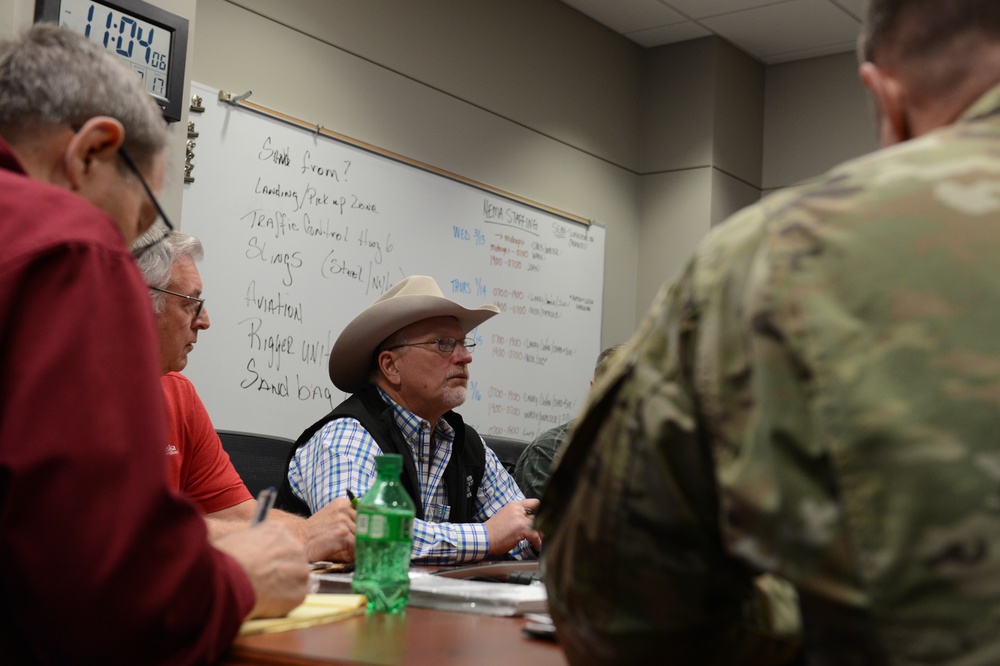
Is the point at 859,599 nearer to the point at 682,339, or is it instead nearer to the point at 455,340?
the point at 682,339

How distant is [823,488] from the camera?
61 centimetres

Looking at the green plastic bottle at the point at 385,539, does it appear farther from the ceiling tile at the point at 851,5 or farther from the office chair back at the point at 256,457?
the ceiling tile at the point at 851,5

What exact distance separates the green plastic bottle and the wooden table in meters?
0.07

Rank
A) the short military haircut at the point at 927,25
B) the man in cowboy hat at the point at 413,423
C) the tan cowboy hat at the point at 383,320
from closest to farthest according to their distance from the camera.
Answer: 1. the short military haircut at the point at 927,25
2. the man in cowboy hat at the point at 413,423
3. the tan cowboy hat at the point at 383,320

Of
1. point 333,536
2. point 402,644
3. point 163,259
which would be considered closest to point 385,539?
point 402,644

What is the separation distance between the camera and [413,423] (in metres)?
2.67

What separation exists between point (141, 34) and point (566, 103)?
2.69 m

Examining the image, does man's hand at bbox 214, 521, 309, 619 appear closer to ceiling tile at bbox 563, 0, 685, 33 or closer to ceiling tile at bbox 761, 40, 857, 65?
ceiling tile at bbox 563, 0, 685, 33

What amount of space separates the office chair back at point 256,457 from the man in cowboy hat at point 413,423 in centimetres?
24

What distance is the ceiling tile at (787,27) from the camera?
4.74 meters

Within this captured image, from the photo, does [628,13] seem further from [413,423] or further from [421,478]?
[421,478]

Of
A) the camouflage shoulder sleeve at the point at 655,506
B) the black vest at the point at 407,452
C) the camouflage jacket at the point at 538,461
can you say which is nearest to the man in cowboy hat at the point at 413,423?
the black vest at the point at 407,452

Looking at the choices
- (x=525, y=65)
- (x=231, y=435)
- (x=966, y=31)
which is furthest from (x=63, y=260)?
(x=525, y=65)

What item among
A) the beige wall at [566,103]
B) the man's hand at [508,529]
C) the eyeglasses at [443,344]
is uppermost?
the beige wall at [566,103]
